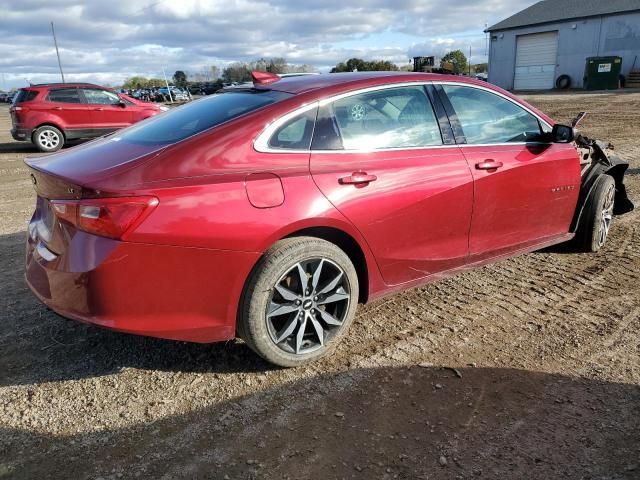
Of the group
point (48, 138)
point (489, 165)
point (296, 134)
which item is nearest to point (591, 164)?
point (489, 165)

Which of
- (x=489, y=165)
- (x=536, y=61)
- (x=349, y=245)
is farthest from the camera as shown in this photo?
(x=536, y=61)

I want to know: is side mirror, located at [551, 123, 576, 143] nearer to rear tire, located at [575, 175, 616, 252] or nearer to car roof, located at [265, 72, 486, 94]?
rear tire, located at [575, 175, 616, 252]

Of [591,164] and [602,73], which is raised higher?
[602,73]

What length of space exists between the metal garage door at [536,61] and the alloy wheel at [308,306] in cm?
3956

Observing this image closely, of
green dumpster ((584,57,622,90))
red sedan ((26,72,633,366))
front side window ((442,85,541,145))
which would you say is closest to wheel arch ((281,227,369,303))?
red sedan ((26,72,633,366))

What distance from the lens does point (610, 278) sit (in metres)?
4.24

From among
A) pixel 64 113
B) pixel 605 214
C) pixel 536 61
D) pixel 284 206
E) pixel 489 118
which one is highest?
pixel 536 61

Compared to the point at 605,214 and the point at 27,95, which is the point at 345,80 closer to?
the point at 605,214

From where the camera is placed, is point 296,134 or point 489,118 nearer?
point 296,134

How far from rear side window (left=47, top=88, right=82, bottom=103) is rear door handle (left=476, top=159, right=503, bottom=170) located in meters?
12.3

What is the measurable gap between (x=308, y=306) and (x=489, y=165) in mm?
1706

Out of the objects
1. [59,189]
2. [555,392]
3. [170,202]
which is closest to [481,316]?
[555,392]

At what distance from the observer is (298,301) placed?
2949mm

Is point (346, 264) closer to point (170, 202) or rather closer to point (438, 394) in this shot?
point (438, 394)
